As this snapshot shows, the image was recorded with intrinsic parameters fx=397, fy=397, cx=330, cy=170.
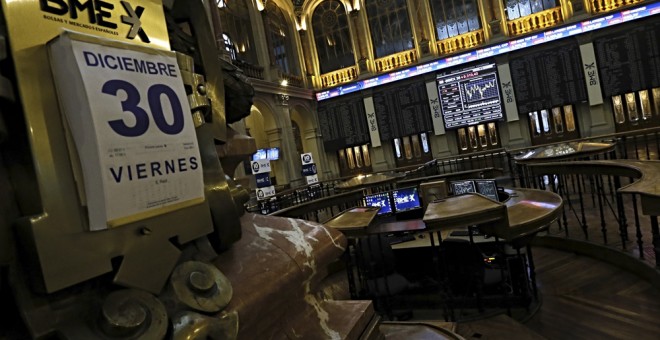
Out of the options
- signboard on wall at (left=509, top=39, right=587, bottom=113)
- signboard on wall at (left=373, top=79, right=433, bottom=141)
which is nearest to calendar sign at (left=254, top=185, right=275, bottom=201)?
signboard on wall at (left=373, top=79, right=433, bottom=141)

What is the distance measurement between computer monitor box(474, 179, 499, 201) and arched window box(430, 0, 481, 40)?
35.9 feet

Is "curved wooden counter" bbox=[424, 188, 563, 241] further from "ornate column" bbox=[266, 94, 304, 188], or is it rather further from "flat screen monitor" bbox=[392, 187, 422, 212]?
"ornate column" bbox=[266, 94, 304, 188]

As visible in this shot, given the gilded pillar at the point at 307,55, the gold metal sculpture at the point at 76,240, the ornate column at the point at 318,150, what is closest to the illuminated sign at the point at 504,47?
the gilded pillar at the point at 307,55

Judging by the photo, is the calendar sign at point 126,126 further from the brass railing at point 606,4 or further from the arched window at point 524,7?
the arched window at point 524,7

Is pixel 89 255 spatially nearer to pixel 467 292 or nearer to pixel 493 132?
pixel 467 292

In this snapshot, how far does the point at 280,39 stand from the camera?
15523 mm

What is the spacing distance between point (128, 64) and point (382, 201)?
4.77 meters

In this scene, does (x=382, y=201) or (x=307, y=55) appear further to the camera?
(x=307, y=55)

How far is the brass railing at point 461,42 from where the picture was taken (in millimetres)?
13555

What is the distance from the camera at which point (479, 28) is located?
13523 millimetres

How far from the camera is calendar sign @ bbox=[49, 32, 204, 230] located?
73 centimetres

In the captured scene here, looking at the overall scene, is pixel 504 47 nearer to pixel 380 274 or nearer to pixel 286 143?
pixel 286 143

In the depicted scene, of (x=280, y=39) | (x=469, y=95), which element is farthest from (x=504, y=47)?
(x=280, y=39)

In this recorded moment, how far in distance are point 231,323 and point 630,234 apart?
16.2 feet
